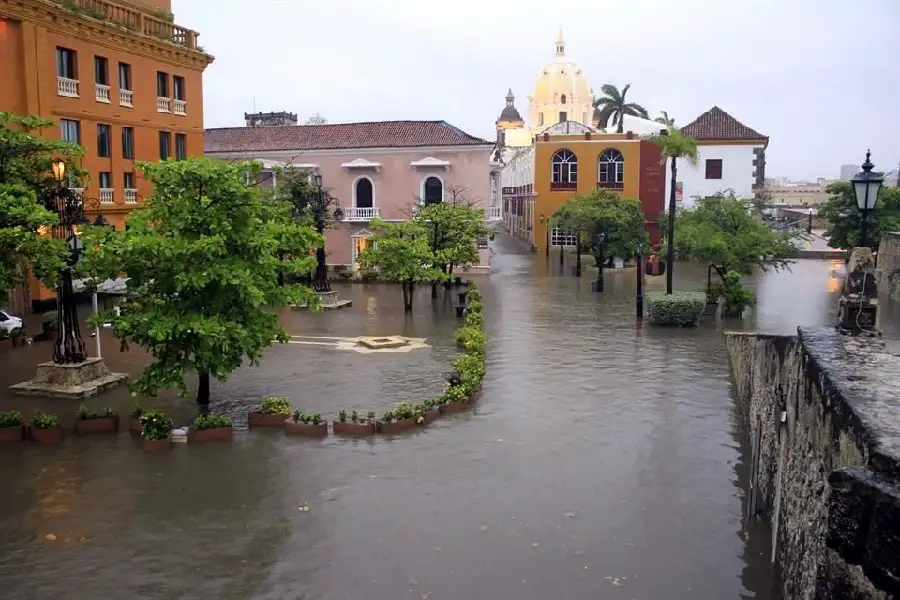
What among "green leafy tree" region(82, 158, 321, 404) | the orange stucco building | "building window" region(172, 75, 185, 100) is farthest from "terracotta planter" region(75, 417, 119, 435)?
"building window" region(172, 75, 185, 100)

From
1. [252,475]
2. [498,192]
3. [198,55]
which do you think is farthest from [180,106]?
[252,475]

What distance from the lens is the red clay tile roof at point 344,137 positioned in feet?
138

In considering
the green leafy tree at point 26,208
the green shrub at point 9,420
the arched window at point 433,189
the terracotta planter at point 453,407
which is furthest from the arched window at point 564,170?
the green shrub at point 9,420

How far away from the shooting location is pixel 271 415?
1426 centimetres

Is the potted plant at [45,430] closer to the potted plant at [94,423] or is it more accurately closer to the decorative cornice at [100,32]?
the potted plant at [94,423]

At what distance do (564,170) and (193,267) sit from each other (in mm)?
39200

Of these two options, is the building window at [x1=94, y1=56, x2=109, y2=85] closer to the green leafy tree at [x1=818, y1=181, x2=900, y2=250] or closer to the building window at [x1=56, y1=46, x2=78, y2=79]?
the building window at [x1=56, y1=46, x2=78, y2=79]

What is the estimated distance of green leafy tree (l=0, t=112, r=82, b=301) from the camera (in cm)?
1462

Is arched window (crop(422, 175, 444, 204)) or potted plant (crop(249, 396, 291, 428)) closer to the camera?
potted plant (crop(249, 396, 291, 428))

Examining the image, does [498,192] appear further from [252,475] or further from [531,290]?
[252,475]

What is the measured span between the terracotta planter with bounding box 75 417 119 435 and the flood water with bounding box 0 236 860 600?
32 cm

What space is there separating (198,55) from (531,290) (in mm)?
16540

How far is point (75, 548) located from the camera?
9664 millimetres

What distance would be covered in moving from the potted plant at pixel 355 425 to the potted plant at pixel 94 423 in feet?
12.5
